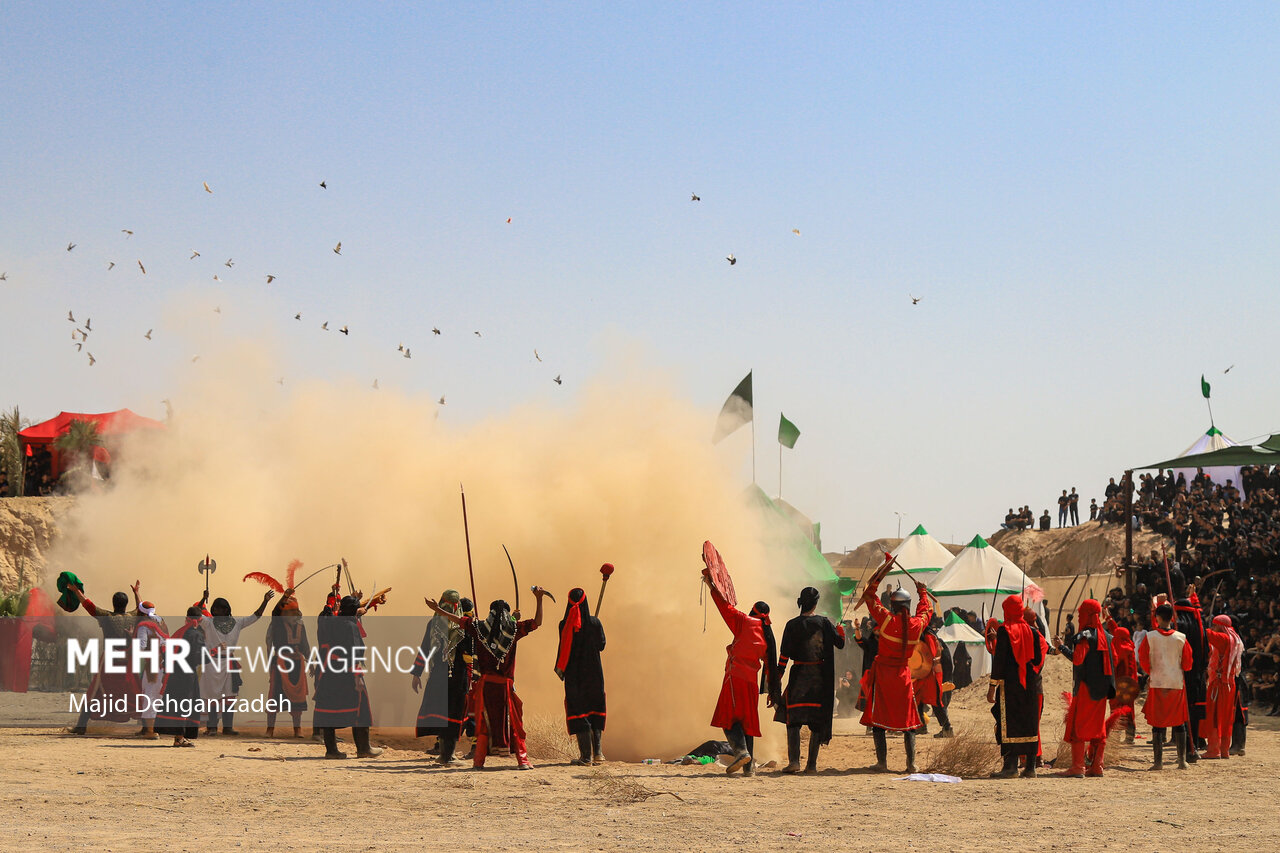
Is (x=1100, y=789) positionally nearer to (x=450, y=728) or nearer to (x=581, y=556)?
(x=450, y=728)

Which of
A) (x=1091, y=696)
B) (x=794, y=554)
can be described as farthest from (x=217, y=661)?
(x=1091, y=696)

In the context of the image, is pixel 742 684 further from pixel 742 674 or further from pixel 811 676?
pixel 811 676

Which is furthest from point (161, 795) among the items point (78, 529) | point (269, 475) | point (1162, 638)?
point (78, 529)

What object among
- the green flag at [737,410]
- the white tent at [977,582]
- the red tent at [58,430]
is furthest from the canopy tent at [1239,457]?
the red tent at [58,430]

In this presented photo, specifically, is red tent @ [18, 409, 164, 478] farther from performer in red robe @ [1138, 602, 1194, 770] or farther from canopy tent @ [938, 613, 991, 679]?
performer in red robe @ [1138, 602, 1194, 770]

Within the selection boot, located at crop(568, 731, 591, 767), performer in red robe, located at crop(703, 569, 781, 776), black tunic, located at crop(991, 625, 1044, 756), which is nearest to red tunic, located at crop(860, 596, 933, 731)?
black tunic, located at crop(991, 625, 1044, 756)

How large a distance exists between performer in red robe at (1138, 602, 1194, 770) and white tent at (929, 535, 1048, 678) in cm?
1391

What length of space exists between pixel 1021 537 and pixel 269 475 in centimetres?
3831

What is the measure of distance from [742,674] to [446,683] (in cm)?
299

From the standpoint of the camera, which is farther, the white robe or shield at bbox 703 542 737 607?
the white robe

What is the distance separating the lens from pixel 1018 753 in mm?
10984

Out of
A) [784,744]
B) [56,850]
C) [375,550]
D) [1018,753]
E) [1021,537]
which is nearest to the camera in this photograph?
[56,850]

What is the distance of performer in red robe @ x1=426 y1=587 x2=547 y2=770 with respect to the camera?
1098cm

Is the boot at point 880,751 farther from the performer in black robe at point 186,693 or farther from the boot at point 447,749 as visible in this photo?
the performer in black robe at point 186,693
